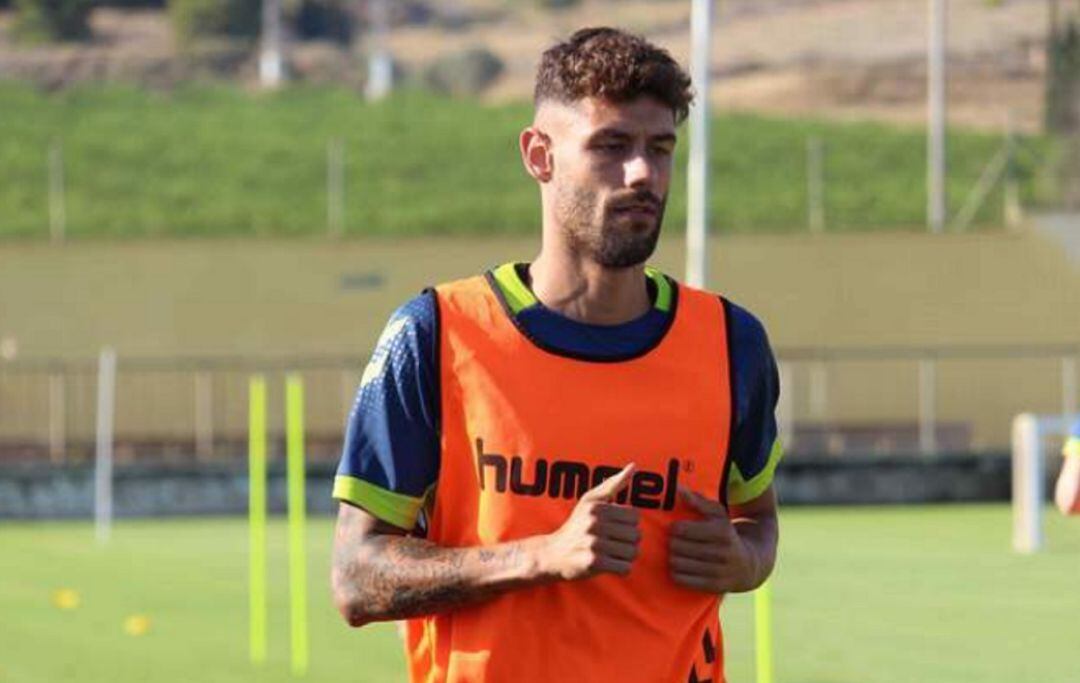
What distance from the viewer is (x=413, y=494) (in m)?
5.76

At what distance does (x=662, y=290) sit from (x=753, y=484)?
0.41 meters

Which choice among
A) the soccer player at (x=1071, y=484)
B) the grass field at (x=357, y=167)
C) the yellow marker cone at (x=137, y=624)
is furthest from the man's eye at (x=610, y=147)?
the grass field at (x=357, y=167)

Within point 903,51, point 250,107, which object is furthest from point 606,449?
point 903,51

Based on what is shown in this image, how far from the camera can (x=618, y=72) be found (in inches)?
222

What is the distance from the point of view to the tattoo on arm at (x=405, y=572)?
5598mm

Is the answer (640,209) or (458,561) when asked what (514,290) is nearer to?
(640,209)

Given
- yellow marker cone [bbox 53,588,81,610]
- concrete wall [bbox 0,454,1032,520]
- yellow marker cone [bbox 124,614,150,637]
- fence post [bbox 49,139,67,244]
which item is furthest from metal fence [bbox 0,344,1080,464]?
yellow marker cone [bbox 124,614,150,637]

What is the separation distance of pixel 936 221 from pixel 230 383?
12114 mm

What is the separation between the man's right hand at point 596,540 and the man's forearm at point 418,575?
70 mm

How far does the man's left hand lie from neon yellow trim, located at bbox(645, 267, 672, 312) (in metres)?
0.36

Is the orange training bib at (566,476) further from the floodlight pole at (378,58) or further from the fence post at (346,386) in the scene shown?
the floodlight pole at (378,58)

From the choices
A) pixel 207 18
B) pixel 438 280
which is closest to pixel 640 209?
pixel 438 280

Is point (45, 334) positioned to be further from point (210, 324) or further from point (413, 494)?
point (413, 494)

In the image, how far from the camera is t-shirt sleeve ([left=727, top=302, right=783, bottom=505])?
587 centimetres
